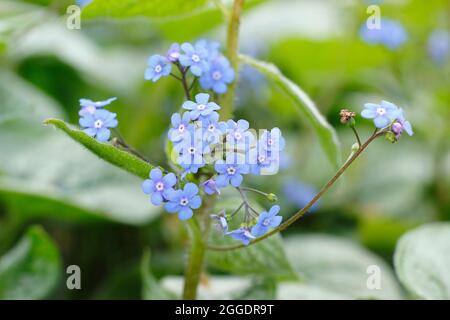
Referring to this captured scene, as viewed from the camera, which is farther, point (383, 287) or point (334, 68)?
point (334, 68)

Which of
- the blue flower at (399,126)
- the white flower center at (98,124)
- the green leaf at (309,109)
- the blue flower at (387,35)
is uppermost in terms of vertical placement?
the blue flower at (387,35)

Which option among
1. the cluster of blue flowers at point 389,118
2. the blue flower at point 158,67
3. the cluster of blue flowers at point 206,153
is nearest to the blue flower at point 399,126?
the cluster of blue flowers at point 389,118

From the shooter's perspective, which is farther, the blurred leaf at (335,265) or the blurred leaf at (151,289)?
the blurred leaf at (335,265)

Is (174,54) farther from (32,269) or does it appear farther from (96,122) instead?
(32,269)

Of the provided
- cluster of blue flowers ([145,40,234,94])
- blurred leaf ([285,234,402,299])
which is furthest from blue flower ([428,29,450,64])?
cluster of blue flowers ([145,40,234,94])

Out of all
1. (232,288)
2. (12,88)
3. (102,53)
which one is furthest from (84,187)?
(102,53)

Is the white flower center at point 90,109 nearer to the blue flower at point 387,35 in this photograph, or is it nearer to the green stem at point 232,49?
the green stem at point 232,49

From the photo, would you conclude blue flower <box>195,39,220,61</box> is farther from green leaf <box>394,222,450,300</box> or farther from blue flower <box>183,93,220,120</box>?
green leaf <box>394,222,450,300</box>
